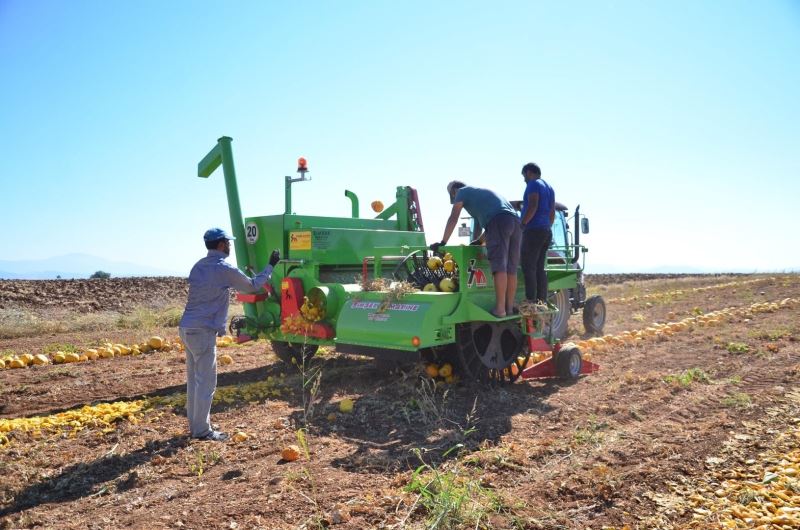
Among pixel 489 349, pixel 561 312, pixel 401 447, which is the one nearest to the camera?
pixel 401 447

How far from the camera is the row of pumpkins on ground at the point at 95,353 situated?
385 inches

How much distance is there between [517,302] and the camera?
7543mm

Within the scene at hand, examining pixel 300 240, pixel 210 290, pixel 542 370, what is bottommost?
pixel 542 370

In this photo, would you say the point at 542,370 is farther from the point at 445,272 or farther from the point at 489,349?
the point at 445,272

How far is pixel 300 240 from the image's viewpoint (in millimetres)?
8695

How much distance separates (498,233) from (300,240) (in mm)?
3264

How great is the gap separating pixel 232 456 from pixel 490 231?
3538 millimetres

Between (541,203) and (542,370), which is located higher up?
(541,203)

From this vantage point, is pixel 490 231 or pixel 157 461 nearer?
pixel 157 461

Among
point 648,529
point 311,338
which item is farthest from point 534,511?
point 311,338

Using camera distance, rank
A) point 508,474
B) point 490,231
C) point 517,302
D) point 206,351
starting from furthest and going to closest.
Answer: point 517,302, point 490,231, point 206,351, point 508,474

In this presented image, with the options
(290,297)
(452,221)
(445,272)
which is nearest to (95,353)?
(290,297)

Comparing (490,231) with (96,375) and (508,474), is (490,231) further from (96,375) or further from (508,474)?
(96,375)

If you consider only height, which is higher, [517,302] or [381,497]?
[517,302]
